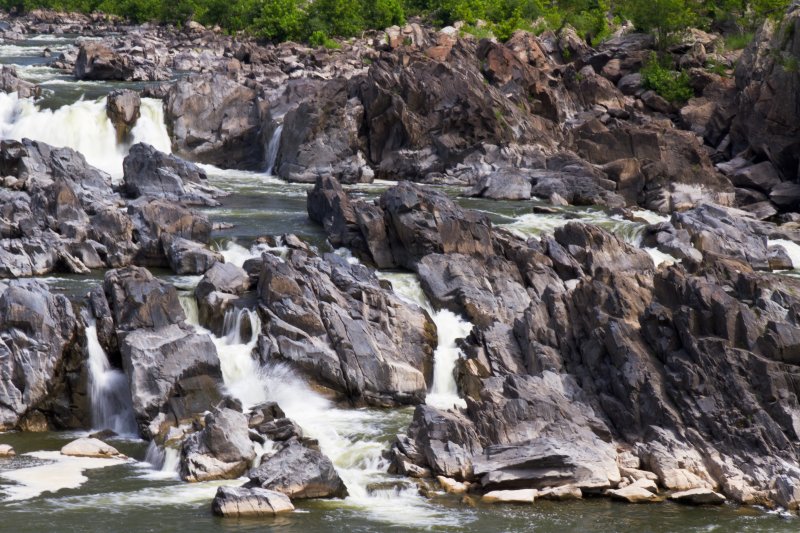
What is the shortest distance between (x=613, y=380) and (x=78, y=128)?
33065 mm

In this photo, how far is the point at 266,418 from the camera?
87.4 feet

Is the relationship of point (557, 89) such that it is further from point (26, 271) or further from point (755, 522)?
point (755, 522)

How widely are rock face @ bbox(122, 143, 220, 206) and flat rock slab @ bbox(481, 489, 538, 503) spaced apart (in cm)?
2339

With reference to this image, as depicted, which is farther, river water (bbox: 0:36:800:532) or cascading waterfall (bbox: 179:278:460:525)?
cascading waterfall (bbox: 179:278:460:525)

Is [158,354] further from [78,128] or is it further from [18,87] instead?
[18,87]

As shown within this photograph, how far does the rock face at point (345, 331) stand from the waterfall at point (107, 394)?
3.79m

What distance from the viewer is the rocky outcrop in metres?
27.2

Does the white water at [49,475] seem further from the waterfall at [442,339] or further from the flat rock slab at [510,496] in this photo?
the waterfall at [442,339]

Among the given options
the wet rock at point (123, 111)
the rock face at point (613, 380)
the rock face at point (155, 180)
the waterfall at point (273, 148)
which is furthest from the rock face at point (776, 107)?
the wet rock at point (123, 111)

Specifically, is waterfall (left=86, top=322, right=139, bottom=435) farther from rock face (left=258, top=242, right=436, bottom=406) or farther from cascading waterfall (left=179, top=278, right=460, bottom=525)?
rock face (left=258, top=242, right=436, bottom=406)

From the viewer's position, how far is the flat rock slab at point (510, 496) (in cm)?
2347

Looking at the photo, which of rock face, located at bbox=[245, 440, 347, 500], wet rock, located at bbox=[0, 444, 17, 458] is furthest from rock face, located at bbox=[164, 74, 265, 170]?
rock face, located at bbox=[245, 440, 347, 500]

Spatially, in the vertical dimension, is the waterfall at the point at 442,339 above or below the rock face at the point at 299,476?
above

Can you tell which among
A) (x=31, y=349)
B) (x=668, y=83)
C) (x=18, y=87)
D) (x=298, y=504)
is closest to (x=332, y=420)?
(x=298, y=504)
